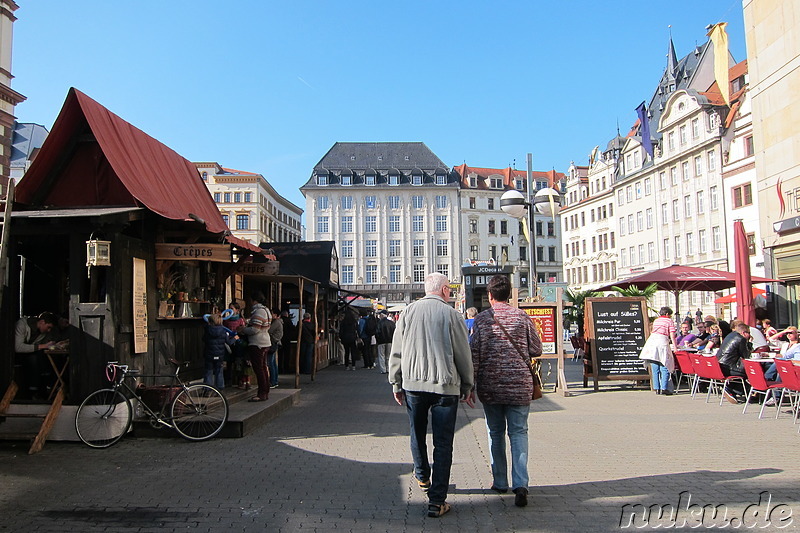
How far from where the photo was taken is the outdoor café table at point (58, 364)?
9.08 m

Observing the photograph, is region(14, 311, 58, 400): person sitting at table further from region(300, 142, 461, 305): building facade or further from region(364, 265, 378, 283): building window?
region(364, 265, 378, 283): building window

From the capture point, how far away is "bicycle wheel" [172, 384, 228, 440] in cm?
882

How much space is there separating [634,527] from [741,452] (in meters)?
3.43

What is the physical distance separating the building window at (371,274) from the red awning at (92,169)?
81.4 metres

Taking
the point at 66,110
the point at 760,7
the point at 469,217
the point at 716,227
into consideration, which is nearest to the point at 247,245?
the point at 66,110

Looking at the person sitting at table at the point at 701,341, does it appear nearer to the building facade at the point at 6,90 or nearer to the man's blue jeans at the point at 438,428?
the man's blue jeans at the point at 438,428

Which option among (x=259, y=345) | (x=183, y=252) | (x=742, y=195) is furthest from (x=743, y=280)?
(x=742, y=195)

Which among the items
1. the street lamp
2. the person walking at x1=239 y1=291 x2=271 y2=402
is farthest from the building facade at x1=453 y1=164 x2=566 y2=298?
the person walking at x1=239 y1=291 x2=271 y2=402

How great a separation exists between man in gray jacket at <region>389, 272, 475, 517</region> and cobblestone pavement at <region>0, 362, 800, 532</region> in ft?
1.29

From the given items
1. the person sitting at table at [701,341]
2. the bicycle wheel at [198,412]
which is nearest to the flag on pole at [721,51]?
the person sitting at table at [701,341]

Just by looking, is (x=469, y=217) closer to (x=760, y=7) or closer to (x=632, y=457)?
(x=760, y=7)

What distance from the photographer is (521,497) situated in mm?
5691

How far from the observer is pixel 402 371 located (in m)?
5.79

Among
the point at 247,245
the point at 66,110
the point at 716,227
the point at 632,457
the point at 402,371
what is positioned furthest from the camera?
the point at 716,227
